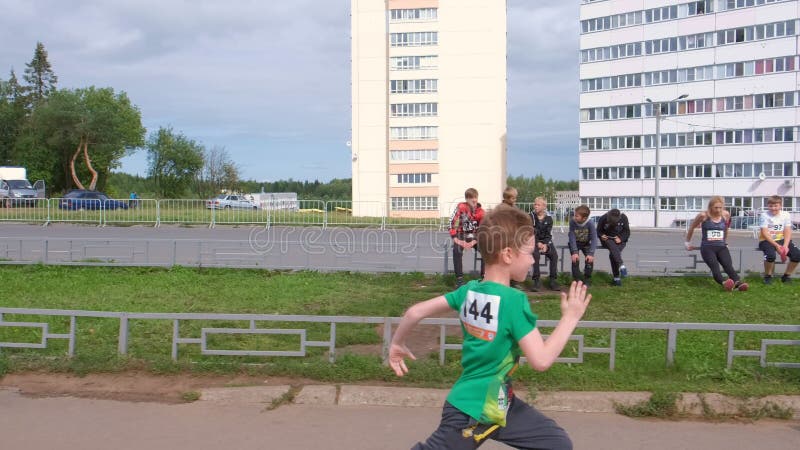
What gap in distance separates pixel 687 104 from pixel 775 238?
216 feet

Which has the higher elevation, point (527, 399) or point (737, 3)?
point (737, 3)

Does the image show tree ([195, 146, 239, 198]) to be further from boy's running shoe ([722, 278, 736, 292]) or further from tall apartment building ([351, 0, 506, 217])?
boy's running shoe ([722, 278, 736, 292])

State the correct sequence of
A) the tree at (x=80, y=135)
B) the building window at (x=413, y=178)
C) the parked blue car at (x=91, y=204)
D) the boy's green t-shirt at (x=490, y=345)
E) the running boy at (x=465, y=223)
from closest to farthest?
the boy's green t-shirt at (x=490, y=345) < the running boy at (x=465, y=223) < the parked blue car at (x=91, y=204) < the tree at (x=80, y=135) < the building window at (x=413, y=178)

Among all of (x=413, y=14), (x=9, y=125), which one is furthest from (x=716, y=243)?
(x=9, y=125)

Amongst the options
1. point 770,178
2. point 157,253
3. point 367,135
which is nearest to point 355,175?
point 367,135

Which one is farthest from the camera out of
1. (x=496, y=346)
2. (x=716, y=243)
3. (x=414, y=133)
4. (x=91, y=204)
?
(x=414, y=133)

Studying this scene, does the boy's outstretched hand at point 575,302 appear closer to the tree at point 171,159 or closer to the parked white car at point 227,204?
the parked white car at point 227,204

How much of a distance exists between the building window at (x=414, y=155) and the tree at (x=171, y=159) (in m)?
19.5

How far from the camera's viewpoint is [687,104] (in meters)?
70.9

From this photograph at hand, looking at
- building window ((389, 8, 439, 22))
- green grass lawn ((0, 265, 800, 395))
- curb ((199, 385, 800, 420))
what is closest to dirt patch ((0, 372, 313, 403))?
green grass lawn ((0, 265, 800, 395))

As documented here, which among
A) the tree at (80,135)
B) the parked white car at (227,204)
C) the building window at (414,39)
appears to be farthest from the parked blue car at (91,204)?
the building window at (414,39)

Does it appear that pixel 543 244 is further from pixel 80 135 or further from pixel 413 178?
pixel 413 178

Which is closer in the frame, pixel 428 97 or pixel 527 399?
pixel 527 399

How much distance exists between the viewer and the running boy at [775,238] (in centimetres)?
1100
